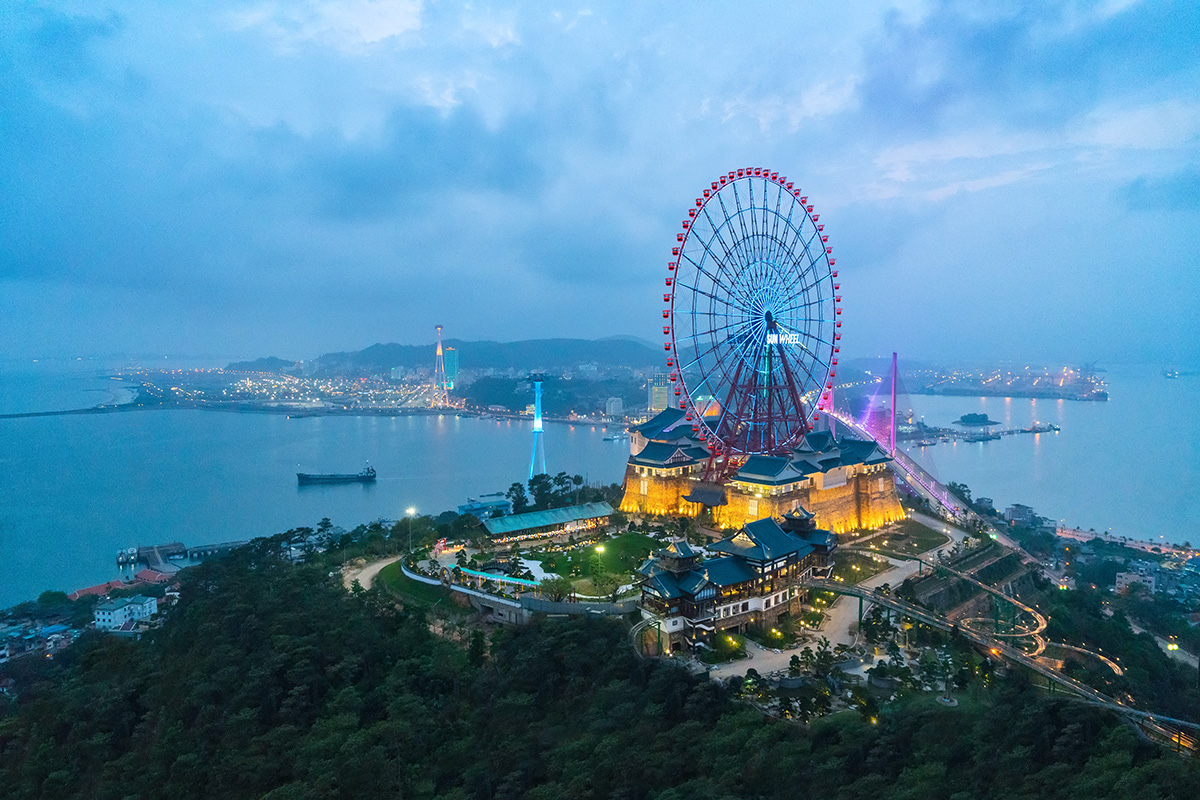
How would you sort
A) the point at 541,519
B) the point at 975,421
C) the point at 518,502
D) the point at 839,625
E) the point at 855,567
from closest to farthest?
1. the point at 839,625
2. the point at 855,567
3. the point at 541,519
4. the point at 518,502
5. the point at 975,421

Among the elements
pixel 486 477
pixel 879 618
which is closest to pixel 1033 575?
pixel 879 618

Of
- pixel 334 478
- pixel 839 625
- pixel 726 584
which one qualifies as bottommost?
pixel 334 478

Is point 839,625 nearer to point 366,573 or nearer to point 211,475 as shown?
point 366,573

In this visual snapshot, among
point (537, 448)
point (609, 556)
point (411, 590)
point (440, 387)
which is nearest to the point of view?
point (411, 590)

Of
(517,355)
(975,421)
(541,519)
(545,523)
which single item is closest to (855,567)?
(545,523)

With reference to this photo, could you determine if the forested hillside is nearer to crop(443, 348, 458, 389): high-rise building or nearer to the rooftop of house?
the rooftop of house

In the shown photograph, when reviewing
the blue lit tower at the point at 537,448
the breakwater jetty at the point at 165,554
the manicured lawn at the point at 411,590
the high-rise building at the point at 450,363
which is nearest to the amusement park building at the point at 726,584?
the manicured lawn at the point at 411,590

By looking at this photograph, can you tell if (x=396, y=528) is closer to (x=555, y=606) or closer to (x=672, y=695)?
(x=555, y=606)
